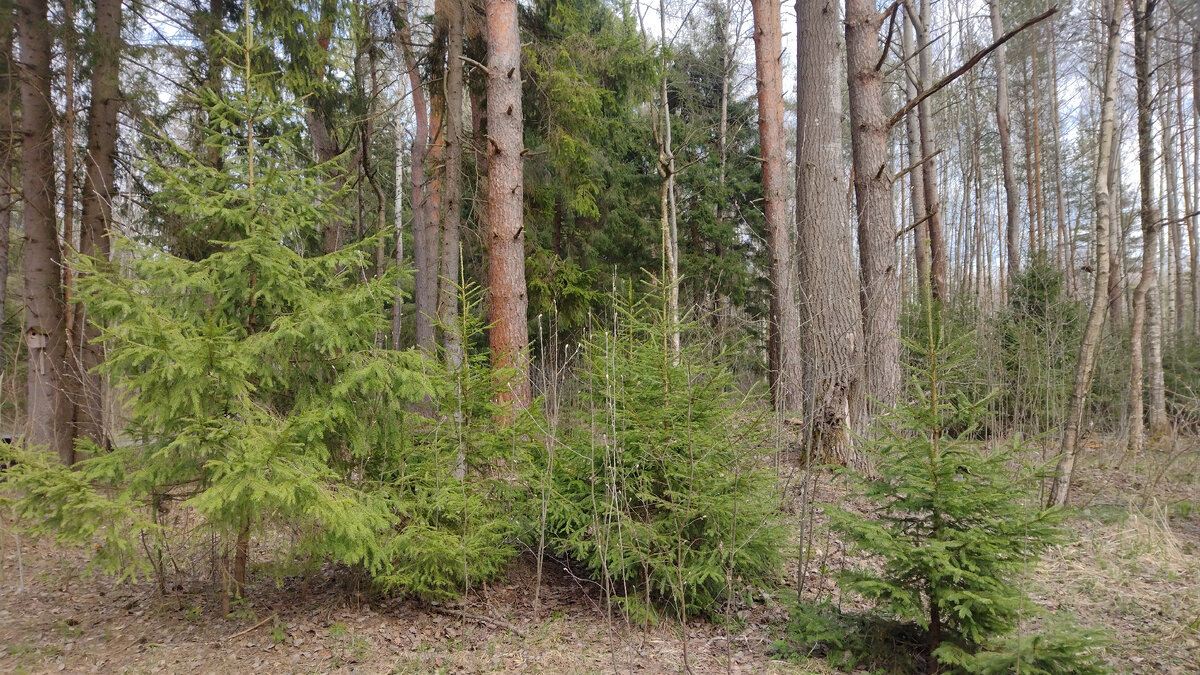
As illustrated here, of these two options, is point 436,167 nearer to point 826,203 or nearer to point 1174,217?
point 826,203

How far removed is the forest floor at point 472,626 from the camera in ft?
11.2

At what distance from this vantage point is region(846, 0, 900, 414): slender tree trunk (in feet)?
20.3

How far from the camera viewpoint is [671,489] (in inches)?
143

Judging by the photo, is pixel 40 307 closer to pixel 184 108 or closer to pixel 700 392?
pixel 184 108

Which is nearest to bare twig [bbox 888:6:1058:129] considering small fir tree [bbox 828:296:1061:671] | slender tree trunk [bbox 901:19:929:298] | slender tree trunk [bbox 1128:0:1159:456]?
slender tree trunk [bbox 1128:0:1159:456]

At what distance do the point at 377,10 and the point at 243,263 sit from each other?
20.4 feet

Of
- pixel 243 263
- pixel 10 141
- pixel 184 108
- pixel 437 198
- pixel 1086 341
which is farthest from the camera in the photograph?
pixel 437 198

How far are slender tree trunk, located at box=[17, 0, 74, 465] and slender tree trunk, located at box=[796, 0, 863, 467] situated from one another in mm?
7457

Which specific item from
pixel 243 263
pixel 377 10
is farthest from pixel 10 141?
pixel 243 263

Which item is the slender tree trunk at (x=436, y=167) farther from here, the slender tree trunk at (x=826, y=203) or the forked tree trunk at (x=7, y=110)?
the forked tree trunk at (x=7, y=110)

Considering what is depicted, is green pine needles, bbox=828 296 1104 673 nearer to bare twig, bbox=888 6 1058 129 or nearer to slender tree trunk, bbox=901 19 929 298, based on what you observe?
bare twig, bbox=888 6 1058 129

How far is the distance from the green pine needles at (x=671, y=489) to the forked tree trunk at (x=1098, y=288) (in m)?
2.92

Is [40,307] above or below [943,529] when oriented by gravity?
above

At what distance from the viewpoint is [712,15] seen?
711 inches
